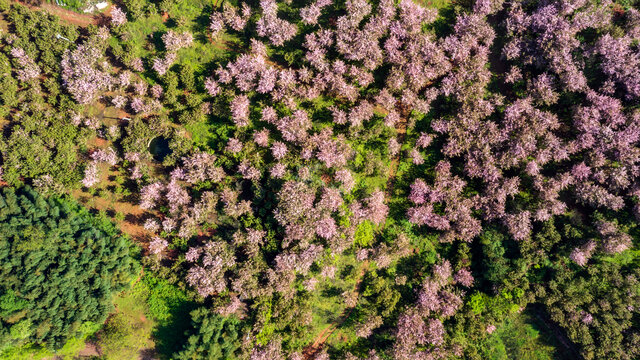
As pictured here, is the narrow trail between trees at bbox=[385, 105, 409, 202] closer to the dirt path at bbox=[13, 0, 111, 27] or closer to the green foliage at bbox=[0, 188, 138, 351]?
the green foliage at bbox=[0, 188, 138, 351]

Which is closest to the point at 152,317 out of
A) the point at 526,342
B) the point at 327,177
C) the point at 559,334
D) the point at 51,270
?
the point at 51,270

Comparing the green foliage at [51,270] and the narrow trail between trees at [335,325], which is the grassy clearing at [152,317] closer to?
the green foliage at [51,270]

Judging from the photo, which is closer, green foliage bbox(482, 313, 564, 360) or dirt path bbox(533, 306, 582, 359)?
dirt path bbox(533, 306, 582, 359)

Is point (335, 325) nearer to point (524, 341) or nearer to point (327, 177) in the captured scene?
point (327, 177)

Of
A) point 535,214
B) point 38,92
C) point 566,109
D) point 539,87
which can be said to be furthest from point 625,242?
point 38,92

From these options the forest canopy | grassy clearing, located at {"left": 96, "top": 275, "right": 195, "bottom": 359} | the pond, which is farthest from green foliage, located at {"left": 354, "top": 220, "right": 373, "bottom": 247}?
the pond

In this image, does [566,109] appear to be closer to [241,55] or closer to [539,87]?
[539,87]

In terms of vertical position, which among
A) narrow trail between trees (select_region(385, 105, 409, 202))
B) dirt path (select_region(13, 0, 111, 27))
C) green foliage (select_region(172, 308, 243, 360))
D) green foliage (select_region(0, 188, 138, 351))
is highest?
dirt path (select_region(13, 0, 111, 27))
